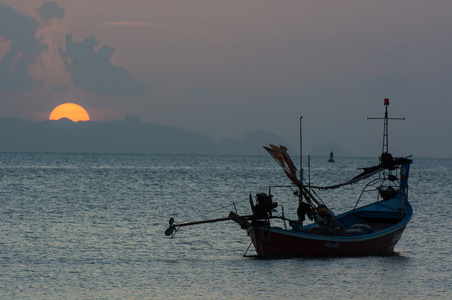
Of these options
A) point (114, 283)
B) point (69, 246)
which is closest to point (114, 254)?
point (69, 246)

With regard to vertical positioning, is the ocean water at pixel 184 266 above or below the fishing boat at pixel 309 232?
below

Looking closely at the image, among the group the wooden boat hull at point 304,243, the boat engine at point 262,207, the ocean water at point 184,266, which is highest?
the boat engine at point 262,207

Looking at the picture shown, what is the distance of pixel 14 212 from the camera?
47.1 m

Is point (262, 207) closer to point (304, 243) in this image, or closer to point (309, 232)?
point (304, 243)

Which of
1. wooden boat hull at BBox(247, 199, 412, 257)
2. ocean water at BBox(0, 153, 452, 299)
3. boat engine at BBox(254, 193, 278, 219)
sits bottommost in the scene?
ocean water at BBox(0, 153, 452, 299)

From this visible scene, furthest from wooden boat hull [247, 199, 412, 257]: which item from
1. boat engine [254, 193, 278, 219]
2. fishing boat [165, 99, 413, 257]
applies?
boat engine [254, 193, 278, 219]

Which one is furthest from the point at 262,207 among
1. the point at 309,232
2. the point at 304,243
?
the point at 309,232

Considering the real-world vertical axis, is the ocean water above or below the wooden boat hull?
below

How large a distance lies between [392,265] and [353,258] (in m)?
1.69

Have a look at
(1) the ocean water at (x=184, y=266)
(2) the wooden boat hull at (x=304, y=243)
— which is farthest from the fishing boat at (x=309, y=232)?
(1) the ocean water at (x=184, y=266)

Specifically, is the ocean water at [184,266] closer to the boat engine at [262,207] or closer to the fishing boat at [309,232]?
the fishing boat at [309,232]

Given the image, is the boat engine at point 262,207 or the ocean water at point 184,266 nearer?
the ocean water at point 184,266

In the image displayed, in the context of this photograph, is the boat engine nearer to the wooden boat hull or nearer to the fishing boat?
the fishing boat

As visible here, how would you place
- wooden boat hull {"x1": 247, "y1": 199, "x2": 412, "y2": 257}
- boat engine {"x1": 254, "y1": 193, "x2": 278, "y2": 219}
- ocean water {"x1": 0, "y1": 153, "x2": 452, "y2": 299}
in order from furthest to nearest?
wooden boat hull {"x1": 247, "y1": 199, "x2": 412, "y2": 257}
boat engine {"x1": 254, "y1": 193, "x2": 278, "y2": 219}
ocean water {"x1": 0, "y1": 153, "x2": 452, "y2": 299}
